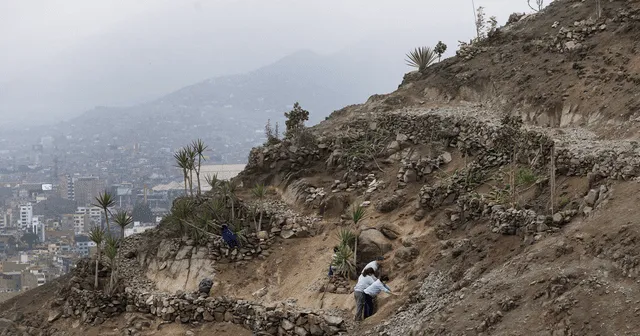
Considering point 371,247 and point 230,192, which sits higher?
point 230,192

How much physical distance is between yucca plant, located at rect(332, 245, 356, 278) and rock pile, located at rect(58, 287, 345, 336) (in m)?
1.41

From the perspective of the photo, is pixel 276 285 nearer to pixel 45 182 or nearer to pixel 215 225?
pixel 215 225

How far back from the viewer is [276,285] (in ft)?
61.5

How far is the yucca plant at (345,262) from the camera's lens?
17109 millimetres

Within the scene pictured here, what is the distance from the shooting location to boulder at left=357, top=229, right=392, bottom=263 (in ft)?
57.2

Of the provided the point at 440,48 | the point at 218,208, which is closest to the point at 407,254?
the point at 218,208

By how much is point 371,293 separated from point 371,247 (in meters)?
2.28

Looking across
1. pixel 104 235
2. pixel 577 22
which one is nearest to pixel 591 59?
pixel 577 22

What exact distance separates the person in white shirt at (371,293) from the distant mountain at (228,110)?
103 m

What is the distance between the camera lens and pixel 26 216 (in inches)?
3462

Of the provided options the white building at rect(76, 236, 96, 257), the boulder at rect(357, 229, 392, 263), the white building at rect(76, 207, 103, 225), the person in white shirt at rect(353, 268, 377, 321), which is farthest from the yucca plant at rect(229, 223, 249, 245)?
the white building at rect(76, 207, 103, 225)

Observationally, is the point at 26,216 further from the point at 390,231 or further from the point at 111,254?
the point at 390,231

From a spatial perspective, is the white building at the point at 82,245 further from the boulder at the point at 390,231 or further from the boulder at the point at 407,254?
the boulder at the point at 407,254

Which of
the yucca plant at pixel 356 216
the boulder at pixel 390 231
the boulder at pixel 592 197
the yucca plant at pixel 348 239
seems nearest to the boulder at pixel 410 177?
the yucca plant at pixel 356 216
